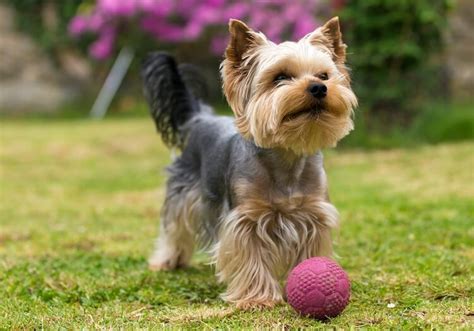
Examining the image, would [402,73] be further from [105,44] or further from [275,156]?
[275,156]

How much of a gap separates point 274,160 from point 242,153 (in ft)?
0.82

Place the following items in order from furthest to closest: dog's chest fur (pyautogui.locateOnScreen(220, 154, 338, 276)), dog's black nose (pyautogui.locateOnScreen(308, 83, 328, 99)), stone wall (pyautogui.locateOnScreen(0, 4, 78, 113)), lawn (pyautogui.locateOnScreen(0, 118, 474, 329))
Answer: stone wall (pyautogui.locateOnScreen(0, 4, 78, 113))
dog's chest fur (pyautogui.locateOnScreen(220, 154, 338, 276))
dog's black nose (pyautogui.locateOnScreen(308, 83, 328, 99))
lawn (pyautogui.locateOnScreen(0, 118, 474, 329))

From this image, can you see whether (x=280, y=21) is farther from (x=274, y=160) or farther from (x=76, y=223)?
(x=274, y=160)

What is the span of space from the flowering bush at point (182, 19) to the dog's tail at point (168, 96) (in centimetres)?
1231

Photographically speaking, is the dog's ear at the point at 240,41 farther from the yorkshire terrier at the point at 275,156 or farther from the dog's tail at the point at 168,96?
the dog's tail at the point at 168,96

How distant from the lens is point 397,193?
31.1ft

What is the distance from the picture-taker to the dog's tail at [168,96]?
655 cm

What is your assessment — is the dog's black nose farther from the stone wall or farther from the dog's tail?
the stone wall

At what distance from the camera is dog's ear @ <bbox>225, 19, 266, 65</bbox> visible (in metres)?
4.77

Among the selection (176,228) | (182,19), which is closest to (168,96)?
(176,228)

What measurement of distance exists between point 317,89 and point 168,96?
2.37 m

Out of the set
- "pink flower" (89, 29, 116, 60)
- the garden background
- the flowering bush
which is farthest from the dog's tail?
"pink flower" (89, 29, 116, 60)

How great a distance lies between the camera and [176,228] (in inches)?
242

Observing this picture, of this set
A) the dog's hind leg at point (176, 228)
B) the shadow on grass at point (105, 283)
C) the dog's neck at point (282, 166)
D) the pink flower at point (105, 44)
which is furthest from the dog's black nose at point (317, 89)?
the pink flower at point (105, 44)
